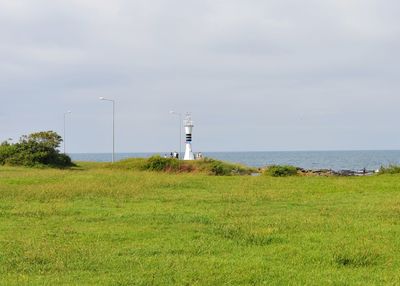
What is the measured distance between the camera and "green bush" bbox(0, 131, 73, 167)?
51.4 metres

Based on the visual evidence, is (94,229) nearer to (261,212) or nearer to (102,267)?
(102,267)

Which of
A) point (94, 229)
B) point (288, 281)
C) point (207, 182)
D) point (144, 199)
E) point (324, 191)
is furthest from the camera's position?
point (207, 182)

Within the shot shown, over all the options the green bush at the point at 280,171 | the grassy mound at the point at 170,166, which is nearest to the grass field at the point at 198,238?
the green bush at the point at 280,171

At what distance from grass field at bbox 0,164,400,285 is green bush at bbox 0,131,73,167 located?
1119 inches

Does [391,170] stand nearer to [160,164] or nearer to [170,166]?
[170,166]

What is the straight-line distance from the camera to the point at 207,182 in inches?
1208

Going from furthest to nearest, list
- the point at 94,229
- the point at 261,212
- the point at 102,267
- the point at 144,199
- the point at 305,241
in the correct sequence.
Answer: the point at 144,199 → the point at 261,212 → the point at 94,229 → the point at 305,241 → the point at 102,267

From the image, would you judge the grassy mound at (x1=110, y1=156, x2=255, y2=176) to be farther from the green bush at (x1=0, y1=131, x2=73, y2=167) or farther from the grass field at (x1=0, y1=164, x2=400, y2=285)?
the grass field at (x1=0, y1=164, x2=400, y2=285)

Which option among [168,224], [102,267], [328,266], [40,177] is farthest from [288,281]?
[40,177]

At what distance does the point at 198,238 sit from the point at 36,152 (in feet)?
138

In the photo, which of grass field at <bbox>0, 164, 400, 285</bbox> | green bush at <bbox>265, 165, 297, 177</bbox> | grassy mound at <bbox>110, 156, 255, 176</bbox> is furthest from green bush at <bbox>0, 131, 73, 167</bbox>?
grass field at <bbox>0, 164, 400, 285</bbox>

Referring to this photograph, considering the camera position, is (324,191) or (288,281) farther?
(324,191)

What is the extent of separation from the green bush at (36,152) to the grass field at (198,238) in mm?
28433

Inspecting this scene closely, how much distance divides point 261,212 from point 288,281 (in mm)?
8750
